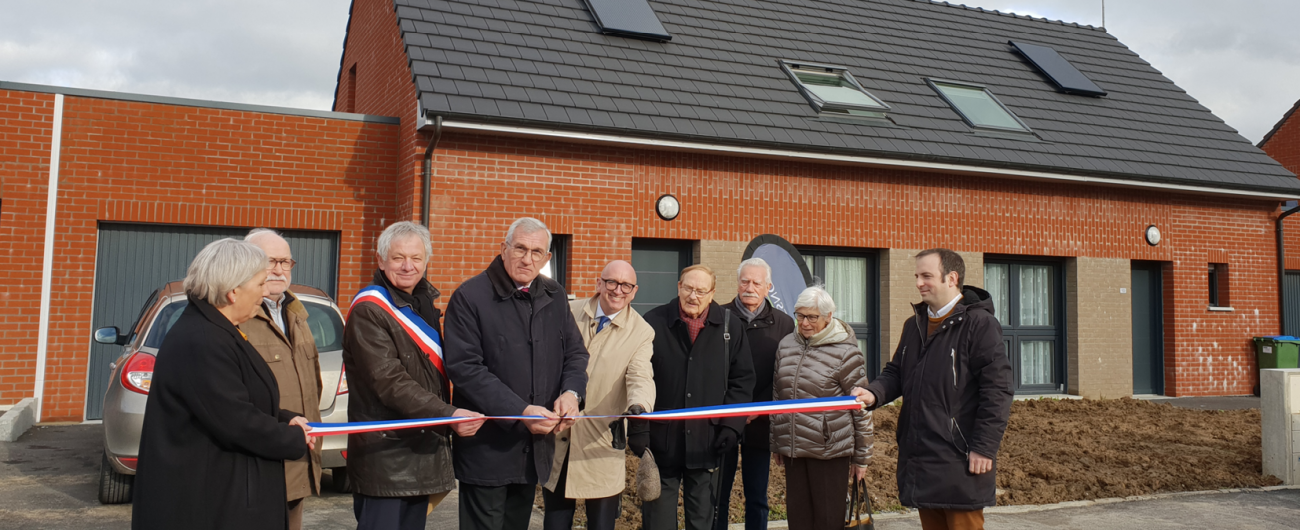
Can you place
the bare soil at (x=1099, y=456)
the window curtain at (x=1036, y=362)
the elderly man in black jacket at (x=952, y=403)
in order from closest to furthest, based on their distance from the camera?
the elderly man in black jacket at (x=952, y=403)
the bare soil at (x=1099, y=456)
the window curtain at (x=1036, y=362)

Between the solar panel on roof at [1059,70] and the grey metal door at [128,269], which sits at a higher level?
the solar panel on roof at [1059,70]

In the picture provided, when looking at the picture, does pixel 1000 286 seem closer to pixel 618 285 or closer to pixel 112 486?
pixel 618 285

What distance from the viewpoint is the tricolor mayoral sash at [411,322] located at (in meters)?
3.57

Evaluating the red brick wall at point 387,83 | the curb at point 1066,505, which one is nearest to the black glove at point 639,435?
the curb at point 1066,505

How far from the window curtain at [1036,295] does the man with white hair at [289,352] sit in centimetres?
1098

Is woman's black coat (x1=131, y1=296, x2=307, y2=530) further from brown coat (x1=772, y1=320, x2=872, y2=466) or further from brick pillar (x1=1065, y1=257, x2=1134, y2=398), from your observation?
brick pillar (x1=1065, y1=257, x2=1134, y2=398)

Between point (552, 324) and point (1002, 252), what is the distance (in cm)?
958

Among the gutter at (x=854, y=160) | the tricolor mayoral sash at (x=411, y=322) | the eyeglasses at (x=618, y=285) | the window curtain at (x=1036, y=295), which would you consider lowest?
the tricolor mayoral sash at (x=411, y=322)

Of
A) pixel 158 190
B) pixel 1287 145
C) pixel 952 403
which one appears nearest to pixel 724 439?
pixel 952 403

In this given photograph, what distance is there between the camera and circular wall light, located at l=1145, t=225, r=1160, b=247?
503 inches

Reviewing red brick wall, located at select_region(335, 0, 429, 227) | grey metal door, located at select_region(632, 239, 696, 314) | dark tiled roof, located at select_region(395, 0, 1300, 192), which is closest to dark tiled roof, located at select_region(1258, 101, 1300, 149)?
dark tiled roof, located at select_region(395, 0, 1300, 192)

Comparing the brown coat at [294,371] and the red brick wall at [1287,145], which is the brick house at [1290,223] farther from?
the brown coat at [294,371]

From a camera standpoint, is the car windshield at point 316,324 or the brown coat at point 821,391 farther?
the car windshield at point 316,324

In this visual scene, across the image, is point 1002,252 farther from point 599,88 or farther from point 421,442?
point 421,442
